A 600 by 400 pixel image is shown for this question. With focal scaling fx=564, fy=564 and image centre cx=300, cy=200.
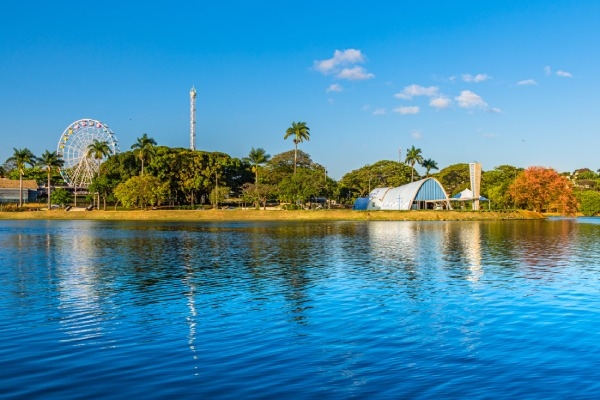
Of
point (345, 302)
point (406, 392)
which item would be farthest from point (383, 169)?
point (406, 392)

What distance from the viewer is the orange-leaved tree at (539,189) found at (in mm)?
133000

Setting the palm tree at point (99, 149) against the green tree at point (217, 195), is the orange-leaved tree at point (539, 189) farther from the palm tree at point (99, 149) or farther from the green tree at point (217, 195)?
the palm tree at point (99, 149)

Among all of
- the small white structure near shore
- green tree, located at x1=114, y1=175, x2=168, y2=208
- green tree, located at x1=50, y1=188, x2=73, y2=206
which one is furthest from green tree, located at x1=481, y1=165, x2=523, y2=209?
green tree, located at x1=50, y1=188, x2=73, y2=206

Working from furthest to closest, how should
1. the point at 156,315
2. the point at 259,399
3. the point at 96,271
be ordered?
the point at 96,271 → the point at 156,315 → the point at 259,399

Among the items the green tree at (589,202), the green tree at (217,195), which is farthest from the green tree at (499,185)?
the green tree at (217,195)

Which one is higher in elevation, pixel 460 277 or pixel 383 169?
pixel 383 169

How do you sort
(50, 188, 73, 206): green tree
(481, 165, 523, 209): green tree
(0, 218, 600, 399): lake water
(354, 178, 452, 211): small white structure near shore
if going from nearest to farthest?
1. (0, 218, 600, 399): lake water
2. (354, 178, 452, 211): small white structure near shore
3. (481, 165, 523, 209): green tree
4. (50, 188, 73, 206): green tree

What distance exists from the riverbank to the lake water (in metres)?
83.7

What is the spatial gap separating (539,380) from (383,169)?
575 feet

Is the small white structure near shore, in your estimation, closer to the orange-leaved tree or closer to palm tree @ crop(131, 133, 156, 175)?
the orange-leaved tree

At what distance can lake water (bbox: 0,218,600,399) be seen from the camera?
1345 cm

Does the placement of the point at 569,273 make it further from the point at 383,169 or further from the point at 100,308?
the point at 383,169

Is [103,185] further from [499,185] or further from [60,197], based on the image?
[499,185]

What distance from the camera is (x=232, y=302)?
80.4 ft
